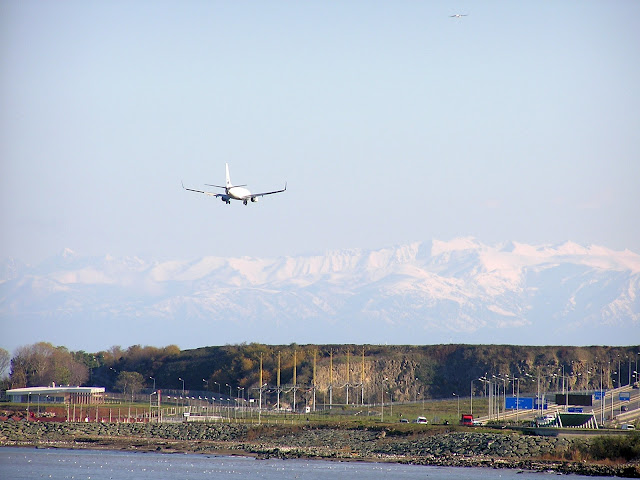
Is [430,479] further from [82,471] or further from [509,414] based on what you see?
[509,414]

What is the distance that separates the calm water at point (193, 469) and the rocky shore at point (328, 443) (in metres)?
4.78

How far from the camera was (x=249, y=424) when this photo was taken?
124 meters

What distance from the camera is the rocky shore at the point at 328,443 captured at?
97500mm

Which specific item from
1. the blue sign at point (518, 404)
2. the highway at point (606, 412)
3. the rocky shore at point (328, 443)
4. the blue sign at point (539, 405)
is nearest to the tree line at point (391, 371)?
the highway at point (606, 412)

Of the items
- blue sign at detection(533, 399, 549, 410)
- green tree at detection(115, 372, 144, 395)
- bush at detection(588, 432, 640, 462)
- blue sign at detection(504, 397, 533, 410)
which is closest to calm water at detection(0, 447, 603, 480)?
bush at detection(588, 432, 640, 462)

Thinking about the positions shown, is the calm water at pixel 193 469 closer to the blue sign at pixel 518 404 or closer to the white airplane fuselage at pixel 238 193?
the white airplane fuselage at pixel 238 193

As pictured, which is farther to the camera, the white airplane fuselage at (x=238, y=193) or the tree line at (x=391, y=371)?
the tree line at (x=391, y=371)

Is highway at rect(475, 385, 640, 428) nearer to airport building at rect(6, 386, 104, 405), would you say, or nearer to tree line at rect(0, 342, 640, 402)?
tree line at rect(0, 342, 640, 402)

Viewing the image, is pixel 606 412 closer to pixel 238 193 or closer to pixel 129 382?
pixel 238 193

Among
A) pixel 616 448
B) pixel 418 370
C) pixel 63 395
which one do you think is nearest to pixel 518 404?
pixel 616 448

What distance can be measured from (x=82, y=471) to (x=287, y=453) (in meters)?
23.7

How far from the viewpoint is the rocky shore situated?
97.5 m

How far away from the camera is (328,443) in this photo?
367 ft

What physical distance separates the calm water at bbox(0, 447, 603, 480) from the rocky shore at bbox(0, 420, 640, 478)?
4777 millimetres
